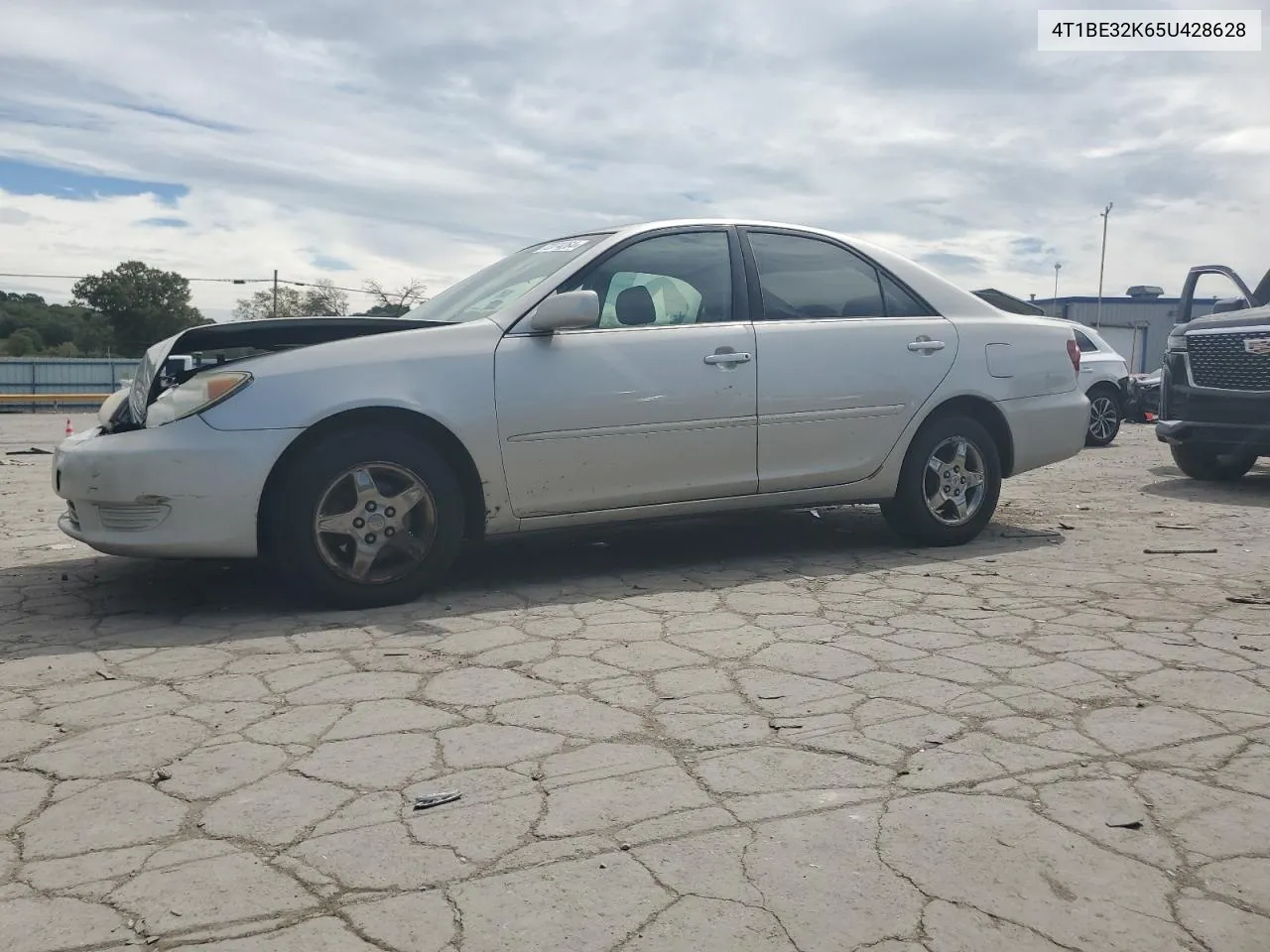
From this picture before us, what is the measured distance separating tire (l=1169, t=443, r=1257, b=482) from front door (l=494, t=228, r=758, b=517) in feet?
18.6

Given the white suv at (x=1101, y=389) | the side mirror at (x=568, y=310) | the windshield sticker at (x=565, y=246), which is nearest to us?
the side mirror at (x=568, y=310)

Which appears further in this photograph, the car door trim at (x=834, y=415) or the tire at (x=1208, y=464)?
the tire at (x=1208, y=464)

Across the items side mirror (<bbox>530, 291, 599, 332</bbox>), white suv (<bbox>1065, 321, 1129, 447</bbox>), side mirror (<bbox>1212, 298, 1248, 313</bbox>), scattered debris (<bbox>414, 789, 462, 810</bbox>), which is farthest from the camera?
white suv (<bbox>1065, 321, 1129, 447</bbox>)

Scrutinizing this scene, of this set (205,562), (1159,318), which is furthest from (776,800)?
(1159,318)

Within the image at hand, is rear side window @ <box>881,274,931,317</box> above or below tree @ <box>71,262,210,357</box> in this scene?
below

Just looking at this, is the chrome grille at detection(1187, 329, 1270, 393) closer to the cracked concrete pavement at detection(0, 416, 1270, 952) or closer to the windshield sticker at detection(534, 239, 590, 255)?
the cracked concrete pavement at detection(0, 416, 1270, 952)

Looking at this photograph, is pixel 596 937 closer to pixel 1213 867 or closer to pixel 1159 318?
pixel 1213 867

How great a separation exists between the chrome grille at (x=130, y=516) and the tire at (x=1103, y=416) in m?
11.6

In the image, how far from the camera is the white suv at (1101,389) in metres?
13.6

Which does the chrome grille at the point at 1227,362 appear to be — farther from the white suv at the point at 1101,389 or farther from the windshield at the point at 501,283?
the windshield at the point at 501,283

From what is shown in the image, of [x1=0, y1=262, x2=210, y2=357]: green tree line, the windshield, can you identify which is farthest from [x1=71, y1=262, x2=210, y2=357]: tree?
the windshield

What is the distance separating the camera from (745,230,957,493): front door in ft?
17.8

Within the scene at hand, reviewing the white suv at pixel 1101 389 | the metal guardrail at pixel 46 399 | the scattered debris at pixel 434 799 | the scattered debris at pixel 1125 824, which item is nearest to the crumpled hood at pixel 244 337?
the scattered debris at pixel 434 799

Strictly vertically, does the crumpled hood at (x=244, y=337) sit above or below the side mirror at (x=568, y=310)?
below
